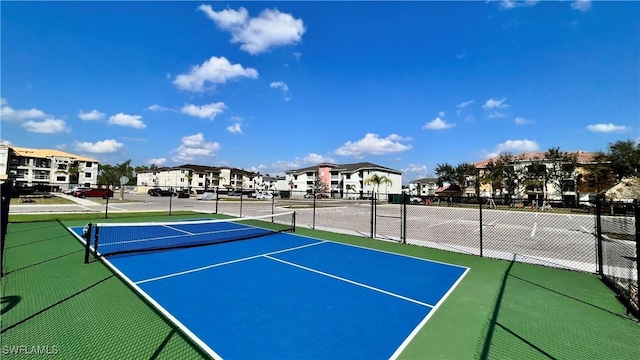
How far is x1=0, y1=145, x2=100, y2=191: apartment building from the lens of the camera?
7244cm

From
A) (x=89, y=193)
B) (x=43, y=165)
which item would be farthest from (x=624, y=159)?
(x=43, y=165)

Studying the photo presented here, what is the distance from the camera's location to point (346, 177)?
9512cm

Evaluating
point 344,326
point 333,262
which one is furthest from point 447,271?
point 344,326

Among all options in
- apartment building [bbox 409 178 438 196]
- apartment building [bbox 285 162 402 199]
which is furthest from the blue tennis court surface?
apartment building [bbox 409 178 438 196]

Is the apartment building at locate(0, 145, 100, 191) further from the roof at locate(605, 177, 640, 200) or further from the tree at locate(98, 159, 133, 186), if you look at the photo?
the roof at locate(605, 177, 640, 200)

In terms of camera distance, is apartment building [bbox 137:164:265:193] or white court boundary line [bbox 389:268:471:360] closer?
white court boundary line [bbox 389:268:471:360]

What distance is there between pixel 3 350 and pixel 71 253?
20.6 feet

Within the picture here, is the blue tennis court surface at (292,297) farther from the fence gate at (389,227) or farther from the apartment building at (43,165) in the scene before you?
the apartment building at (43,165)

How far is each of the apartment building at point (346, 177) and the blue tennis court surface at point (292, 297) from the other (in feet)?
253

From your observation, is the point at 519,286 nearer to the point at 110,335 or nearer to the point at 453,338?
the point at 453,338

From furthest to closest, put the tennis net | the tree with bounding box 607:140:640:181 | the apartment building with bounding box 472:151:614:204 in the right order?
the apartment building with bounding box 472:151:614:204, the tree with bounding box 607:140:640:181, the tennis net

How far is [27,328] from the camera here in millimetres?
4430

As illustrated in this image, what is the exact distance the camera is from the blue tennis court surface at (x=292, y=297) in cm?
427

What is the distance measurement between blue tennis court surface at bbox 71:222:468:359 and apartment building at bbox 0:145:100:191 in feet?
278
